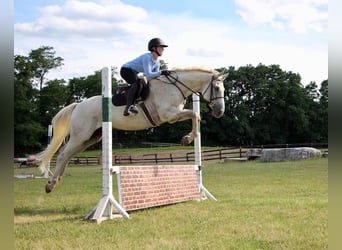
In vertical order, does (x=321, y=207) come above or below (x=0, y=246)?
below

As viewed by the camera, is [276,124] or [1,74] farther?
[276,124]

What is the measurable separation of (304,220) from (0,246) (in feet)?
12.2

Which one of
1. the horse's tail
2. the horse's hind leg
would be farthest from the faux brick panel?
the horse's tail

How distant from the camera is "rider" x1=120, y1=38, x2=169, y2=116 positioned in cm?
535

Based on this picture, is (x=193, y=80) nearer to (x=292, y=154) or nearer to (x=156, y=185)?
(x=156, y=185)

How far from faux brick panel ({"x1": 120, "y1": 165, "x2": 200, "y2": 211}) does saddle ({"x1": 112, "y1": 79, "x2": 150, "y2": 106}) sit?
3.16ft

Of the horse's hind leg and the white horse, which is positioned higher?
the white horse

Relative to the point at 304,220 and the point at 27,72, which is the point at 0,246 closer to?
the point at 304,220

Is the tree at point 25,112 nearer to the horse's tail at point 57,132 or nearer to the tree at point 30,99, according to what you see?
the tree at point 30,99

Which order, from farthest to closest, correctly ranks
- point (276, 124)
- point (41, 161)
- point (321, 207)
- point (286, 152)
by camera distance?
point (276, 124) → point (286, 152) → point (41, 161) → point (321, 207)

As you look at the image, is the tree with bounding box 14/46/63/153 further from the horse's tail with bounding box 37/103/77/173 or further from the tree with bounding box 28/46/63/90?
the horse's tail with bounding box 37/103/77/173

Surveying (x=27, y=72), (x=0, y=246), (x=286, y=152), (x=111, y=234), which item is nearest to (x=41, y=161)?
(x=111, y=234)

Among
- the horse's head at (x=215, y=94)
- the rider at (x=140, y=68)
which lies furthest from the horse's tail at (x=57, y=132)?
the horse's head at (x=215, y=94)

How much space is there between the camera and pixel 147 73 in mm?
5363
